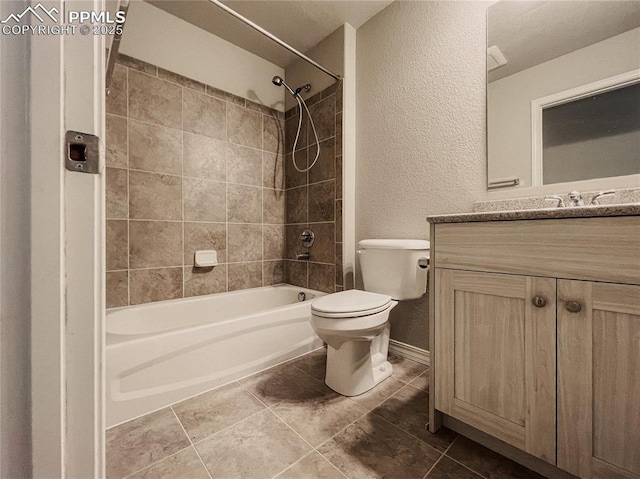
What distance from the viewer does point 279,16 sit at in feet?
6.30

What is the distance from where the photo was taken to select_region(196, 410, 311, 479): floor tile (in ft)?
2.99

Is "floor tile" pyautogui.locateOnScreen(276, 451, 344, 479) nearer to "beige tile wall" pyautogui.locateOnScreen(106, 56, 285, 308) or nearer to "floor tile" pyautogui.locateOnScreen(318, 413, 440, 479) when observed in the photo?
"floor tile" pyautogui.locateOnScreen(318, 413, 440, 479)

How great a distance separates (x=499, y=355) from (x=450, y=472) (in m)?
0.42

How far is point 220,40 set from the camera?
6.93 feet

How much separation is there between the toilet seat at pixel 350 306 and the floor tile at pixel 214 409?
0.52 meters

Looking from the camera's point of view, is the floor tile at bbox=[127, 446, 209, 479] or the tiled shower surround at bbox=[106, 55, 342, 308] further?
the tiled shower surround at bbox=[106, 55, 342, 308]

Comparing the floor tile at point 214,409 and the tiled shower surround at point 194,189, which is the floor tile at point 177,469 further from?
the tiled shower surround at point 194,189

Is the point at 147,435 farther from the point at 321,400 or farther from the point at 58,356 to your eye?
the point at 58,356

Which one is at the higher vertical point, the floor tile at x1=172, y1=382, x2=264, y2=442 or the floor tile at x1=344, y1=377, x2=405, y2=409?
the floor tile at x1=172, y1=382, x2=264, y2=442

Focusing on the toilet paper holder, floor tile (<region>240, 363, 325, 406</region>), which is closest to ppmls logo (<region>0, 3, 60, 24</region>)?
floor tile (<region>240, 363, 325, 406</region>)

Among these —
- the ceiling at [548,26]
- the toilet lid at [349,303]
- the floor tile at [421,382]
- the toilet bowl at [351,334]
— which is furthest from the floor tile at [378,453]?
the ceiling at [548,26]

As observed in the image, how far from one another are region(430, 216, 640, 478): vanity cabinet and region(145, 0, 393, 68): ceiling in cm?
174

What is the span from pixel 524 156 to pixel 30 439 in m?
1.76

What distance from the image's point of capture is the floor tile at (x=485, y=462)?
0.90m
